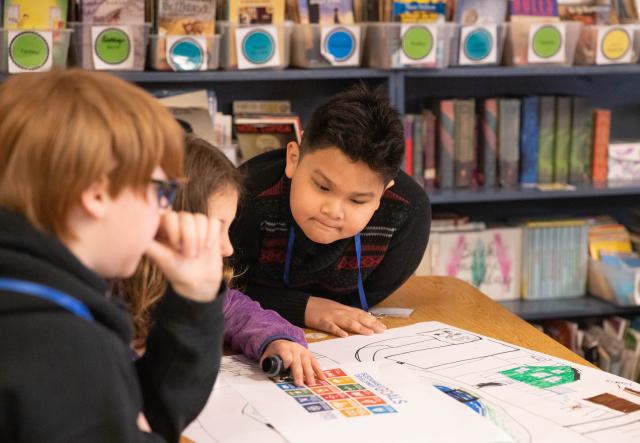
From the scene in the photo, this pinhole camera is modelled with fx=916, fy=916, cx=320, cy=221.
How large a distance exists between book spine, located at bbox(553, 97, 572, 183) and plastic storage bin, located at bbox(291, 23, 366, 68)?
0.76 meters

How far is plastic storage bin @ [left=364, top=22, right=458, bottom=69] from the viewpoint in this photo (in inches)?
105

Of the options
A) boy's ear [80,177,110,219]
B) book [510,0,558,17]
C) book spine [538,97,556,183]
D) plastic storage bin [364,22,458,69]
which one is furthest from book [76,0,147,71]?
boy's ear [80,177,110,219]

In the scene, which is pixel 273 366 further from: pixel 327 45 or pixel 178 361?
pixel 327 45

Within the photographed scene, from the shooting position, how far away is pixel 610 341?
3082mm

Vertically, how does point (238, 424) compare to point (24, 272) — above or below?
below

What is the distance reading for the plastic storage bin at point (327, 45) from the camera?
2666mm

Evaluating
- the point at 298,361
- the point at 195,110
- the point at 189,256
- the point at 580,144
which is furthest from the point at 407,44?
the point at 189,256

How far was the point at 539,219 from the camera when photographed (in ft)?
10.3

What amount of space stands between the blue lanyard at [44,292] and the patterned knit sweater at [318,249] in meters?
0.88

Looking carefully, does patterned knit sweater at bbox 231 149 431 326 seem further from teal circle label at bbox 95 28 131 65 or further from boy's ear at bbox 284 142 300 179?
teal circle label at bbox 95 28 131 65

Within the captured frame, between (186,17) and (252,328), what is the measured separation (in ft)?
4.72

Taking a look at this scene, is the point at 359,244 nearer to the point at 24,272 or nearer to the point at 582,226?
the point at 24,272

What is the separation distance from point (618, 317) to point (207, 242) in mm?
2484

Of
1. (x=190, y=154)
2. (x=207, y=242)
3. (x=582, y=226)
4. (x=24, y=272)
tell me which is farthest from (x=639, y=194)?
(x=24, y=272)
